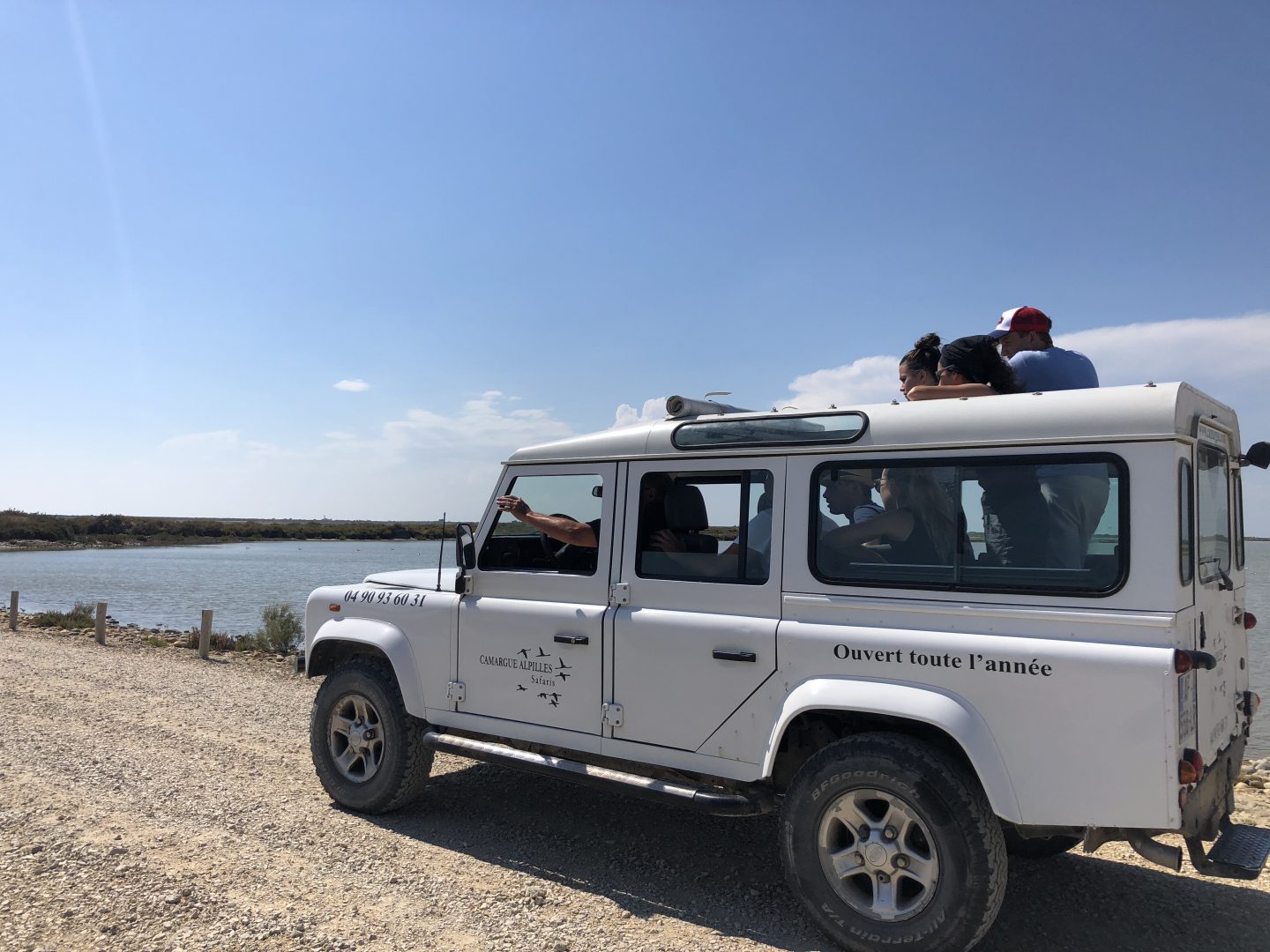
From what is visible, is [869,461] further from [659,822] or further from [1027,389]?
[659,822]

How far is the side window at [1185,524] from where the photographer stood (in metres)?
3.44

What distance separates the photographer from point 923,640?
3.76 meters

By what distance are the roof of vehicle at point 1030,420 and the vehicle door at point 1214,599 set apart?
0.17 m

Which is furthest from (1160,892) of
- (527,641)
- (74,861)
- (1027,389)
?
(74,861)

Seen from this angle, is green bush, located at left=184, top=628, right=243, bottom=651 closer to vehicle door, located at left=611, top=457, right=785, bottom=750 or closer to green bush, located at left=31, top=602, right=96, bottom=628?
green bush, located at left=31, top=602, right=96, bottom=628

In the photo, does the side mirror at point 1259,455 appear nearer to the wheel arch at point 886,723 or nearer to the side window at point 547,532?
the wheel arch at point 886,723

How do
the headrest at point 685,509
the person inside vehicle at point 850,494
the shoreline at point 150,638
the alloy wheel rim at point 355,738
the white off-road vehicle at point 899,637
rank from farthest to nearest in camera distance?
1. the shoreline at point 150,638
2. the alloy wheel rim at point 355,738
3. the headrest at point 685,509
4. the person inside vehicle at point 850,494
5. the white off-road vehicle at point 899,637

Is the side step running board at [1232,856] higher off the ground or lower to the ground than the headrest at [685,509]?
lower

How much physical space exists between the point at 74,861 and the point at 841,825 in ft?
13.4

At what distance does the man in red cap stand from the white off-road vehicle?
683 millimetres

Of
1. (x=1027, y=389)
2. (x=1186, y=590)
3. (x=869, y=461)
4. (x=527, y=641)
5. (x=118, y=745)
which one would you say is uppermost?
(x=1027, y=389)

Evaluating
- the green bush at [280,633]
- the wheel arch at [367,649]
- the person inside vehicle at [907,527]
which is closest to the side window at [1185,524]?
the person inside vehicle at [907,527]

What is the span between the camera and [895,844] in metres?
3.75

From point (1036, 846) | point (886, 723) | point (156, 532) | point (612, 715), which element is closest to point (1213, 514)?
point (886, 723)
